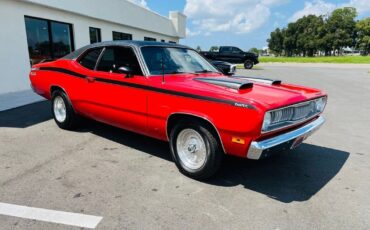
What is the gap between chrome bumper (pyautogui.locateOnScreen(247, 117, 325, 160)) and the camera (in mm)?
3199

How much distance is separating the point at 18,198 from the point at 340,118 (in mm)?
6788

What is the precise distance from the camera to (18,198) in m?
3.30

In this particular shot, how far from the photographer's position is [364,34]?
263ft

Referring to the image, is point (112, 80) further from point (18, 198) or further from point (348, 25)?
point (348, 25)

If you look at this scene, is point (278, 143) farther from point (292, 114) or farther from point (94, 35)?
point (94, 35)

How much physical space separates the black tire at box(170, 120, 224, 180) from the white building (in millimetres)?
6165

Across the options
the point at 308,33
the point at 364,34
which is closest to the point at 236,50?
the point at 308,33

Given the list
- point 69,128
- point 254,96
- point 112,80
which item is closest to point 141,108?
point 112,80

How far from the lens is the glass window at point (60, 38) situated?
12.3m

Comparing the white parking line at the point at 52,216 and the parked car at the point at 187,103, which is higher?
the parked car at the point at 187,103

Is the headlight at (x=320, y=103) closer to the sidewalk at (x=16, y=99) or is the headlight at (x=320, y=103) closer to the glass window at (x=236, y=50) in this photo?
the sidewalk at (x=16, y=99)

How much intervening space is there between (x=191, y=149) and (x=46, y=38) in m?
10.3

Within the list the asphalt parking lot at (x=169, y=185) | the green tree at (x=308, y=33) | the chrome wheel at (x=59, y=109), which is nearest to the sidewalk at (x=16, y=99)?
the chrome wheel at (x=59, y=109)

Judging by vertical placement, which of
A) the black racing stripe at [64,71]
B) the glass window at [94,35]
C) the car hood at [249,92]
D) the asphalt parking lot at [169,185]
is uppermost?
the glass window at [94,35]
